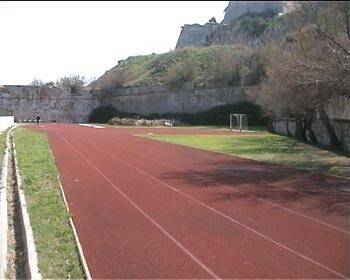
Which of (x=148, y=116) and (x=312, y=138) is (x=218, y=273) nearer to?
(x=312, y=138)

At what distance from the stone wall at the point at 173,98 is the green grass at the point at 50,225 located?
157 ft

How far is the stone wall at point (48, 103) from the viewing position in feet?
262

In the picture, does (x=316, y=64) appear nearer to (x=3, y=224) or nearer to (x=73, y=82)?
(x=3, y=224)

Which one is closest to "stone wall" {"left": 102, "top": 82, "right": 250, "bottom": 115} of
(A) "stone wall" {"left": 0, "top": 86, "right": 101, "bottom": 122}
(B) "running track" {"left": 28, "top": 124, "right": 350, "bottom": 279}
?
(A) "stone wall" {"left": 0, "top": 86, "right": 101, "bottom": 122}

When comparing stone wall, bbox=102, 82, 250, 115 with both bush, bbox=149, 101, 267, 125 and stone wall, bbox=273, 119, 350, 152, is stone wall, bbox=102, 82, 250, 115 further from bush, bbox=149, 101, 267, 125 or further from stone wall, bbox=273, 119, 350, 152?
stone wall, bbox=273, 119, 350, 152

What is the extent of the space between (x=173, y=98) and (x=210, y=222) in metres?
64.0

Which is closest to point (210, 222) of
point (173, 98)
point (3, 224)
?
point (3, 224)

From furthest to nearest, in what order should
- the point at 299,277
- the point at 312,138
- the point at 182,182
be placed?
the point at 312,138, the point at 182,182, the point at 299,277

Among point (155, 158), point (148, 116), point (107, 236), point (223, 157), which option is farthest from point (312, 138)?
point (148, 116)

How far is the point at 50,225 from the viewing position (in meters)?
9.18

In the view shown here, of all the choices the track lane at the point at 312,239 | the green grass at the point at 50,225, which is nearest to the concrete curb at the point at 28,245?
the green grass at the point at 50,225

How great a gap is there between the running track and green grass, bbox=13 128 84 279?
0.24 meters

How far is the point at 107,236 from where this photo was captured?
28.1 feet

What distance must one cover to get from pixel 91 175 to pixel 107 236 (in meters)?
7.97
